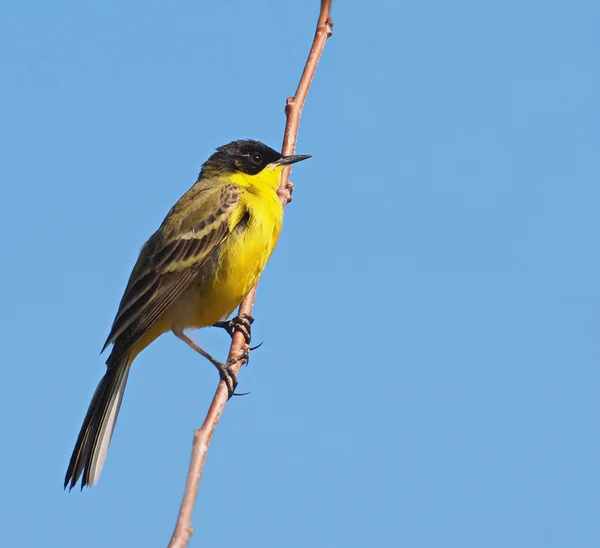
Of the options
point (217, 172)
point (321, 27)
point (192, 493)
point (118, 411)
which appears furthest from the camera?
point (217, 172)

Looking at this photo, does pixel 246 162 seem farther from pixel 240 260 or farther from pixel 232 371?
pixel 232 371

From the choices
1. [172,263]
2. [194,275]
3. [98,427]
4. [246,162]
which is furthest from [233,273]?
[98,427]

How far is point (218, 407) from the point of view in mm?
5867

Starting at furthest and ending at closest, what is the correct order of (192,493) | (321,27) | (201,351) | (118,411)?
(201,351) < (118,411) < (321,27) < (192,493)

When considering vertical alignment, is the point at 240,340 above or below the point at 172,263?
below

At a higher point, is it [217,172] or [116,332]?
[217,172]

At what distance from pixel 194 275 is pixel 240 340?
1051 mm

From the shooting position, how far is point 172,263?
8.95 m

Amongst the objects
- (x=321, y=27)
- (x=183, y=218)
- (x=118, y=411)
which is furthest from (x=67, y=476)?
(x=321, y=27)

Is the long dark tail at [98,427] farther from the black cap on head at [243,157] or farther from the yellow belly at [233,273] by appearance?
the black cap on head at [243,157]

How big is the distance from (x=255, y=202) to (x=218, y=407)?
359cm

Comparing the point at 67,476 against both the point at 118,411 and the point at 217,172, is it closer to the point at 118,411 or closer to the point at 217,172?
the point at 118,411

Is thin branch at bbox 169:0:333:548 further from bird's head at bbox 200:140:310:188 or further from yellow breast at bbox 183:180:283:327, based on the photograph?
bird's head at bbox 200:140:310:188

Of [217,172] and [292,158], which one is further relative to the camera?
[217,172]
